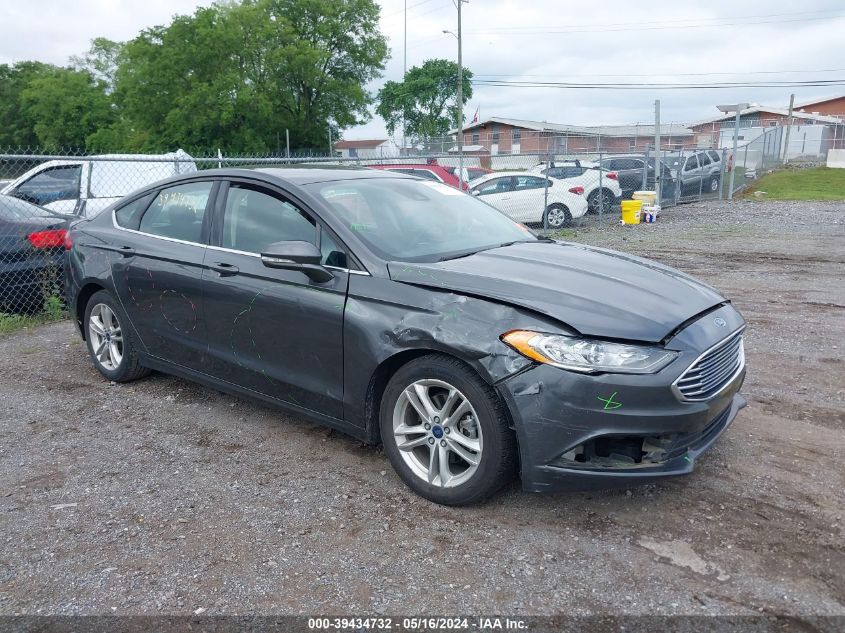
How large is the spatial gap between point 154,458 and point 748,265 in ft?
30.6

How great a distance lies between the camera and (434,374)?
3.33 meters

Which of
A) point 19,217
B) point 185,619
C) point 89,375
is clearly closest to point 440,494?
point 185,619

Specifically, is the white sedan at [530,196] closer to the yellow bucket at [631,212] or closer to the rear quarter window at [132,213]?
the yellow bucket at [631,212]

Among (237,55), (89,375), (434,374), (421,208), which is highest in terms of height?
(237,55)

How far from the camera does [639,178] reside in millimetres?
20469

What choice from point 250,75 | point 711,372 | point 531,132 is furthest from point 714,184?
point 531,132

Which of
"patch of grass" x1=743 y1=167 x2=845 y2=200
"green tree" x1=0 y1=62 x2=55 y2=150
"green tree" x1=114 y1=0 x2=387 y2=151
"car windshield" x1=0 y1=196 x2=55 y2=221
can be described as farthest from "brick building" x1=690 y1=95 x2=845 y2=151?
"green tree" x1=0 y1=62 x2=55 y2=150

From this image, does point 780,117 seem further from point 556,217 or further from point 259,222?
point 259,222

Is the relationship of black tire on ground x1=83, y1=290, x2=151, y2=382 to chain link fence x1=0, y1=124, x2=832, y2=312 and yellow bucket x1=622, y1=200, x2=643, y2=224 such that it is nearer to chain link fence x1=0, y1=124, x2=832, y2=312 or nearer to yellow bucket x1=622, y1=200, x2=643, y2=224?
chain link fence x1=0, y1=124, x2=832, y2=312

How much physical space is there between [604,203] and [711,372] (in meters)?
15.5

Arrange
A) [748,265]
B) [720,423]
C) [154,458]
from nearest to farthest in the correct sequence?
[720,423]
[154,458]
[748,265]

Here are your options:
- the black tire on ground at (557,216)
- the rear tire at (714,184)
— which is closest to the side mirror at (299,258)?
the black tire on ground at (557,216)

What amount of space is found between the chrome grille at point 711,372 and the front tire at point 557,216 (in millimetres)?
12589

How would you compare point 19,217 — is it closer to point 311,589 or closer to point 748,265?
point 311,589
